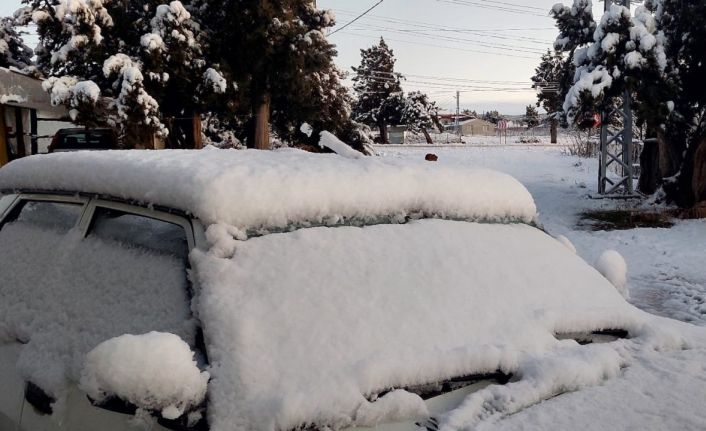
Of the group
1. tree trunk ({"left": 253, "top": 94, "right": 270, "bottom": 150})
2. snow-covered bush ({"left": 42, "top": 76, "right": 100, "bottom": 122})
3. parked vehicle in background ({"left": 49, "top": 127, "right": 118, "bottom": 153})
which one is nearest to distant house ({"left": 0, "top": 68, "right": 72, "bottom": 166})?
snow-covered bush ({"left": 42, "top": 76, "right": 100, "bottom": 122})

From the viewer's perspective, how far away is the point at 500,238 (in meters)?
2.46

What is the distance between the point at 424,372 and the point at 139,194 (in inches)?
45.2

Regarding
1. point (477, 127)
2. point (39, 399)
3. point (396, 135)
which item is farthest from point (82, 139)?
point (477, 127)

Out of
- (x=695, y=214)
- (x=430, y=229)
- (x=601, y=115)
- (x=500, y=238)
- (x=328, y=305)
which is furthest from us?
(x=601, y=115)

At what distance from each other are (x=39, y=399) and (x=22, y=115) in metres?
20.0

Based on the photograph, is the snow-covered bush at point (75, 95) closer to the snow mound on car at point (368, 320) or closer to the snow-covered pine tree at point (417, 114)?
the snow mound on car at point (368, 320)

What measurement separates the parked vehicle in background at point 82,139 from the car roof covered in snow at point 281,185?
14892 millimetres

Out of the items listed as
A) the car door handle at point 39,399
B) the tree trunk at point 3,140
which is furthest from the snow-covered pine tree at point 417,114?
the car door handle at point 39,399

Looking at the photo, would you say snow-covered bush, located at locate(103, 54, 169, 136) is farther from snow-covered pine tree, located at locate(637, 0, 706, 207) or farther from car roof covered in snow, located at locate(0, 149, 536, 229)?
car roof covered in snow, located at locate(0, 149, 536, 229)

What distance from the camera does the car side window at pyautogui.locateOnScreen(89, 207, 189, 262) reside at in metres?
1.99

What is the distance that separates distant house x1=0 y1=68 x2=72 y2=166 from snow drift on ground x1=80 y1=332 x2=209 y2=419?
52.2ft

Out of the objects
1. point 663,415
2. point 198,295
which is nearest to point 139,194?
point 198,295

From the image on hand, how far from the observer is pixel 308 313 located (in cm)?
175

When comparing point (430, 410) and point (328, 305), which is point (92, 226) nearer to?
point (328, 305)
